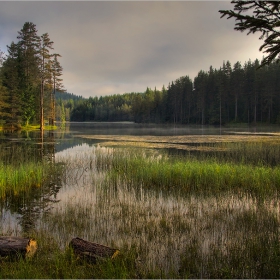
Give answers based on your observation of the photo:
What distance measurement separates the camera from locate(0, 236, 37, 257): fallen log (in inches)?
181

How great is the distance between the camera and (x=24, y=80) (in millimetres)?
46344

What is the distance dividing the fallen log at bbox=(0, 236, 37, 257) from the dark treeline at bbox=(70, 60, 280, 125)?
185ft

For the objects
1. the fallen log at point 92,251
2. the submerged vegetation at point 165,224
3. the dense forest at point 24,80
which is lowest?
the submerged vegetation at point 165,224

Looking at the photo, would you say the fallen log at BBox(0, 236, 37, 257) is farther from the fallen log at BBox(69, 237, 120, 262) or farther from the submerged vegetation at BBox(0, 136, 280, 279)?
the fallen log at BBox(69, 237, 120, 262)

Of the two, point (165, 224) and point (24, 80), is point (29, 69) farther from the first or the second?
point (165, 224)

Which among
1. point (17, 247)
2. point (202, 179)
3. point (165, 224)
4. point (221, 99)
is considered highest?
point (221, 99)

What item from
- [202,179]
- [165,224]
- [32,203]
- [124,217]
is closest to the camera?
[165,224]

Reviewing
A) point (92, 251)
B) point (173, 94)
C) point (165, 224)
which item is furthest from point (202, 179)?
point (173, 94)

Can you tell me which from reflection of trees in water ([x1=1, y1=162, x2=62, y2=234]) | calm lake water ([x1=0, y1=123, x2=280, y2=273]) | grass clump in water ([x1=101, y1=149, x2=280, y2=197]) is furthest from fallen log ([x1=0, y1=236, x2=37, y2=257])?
grass clump in water ([x1=101, y1=149, x2=280, y2=197])

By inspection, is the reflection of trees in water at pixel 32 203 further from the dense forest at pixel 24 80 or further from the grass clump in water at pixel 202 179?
the dense forest at pixel 24 80

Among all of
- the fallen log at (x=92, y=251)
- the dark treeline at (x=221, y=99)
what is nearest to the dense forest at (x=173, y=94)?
the dark treeline at (x=221, y=99)

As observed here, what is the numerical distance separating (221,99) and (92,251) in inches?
3195

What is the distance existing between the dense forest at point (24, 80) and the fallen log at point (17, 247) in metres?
38.2

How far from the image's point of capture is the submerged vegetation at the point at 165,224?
14.0ft
